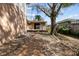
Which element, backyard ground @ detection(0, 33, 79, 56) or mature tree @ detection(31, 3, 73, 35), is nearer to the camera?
backyard ground @ detection(0, 33, 79, 56)

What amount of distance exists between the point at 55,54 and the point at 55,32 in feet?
2.83

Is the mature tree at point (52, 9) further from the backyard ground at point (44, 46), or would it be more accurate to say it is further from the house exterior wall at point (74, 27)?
the house exterior wall at point (74, 27)

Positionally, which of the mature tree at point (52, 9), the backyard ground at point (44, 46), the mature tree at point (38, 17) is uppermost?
the mature tree at point (52, 9)

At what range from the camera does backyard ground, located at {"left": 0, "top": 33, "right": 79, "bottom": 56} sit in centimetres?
309

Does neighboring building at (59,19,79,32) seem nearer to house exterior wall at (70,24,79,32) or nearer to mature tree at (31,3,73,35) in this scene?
house exterior wall at (70,24,79,32)

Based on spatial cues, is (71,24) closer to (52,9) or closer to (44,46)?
(52,9)

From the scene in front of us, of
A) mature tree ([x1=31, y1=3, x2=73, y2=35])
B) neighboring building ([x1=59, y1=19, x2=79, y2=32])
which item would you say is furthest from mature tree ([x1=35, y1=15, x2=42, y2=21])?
neighboring building ([x1=59, y1=19, x2=79, y2=32])

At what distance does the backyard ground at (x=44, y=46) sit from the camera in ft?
10.1

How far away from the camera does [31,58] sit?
2.85 metres

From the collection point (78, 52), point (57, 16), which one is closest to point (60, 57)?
point (78, 52)

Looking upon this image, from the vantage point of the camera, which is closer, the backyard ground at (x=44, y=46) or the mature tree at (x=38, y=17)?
the backyard ground at (x=44, y=46)

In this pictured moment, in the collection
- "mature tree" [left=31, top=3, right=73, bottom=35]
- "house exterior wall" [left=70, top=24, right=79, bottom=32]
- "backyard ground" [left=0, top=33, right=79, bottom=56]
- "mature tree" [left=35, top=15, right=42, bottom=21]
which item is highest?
"mature tree" [left=31, top=3, right=73, bottom=35]

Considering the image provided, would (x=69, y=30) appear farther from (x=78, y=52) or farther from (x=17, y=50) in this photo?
(x=17, y=50)

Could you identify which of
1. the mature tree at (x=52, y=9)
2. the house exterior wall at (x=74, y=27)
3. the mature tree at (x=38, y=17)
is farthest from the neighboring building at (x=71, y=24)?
the mature tree at (x=38, y=17)
